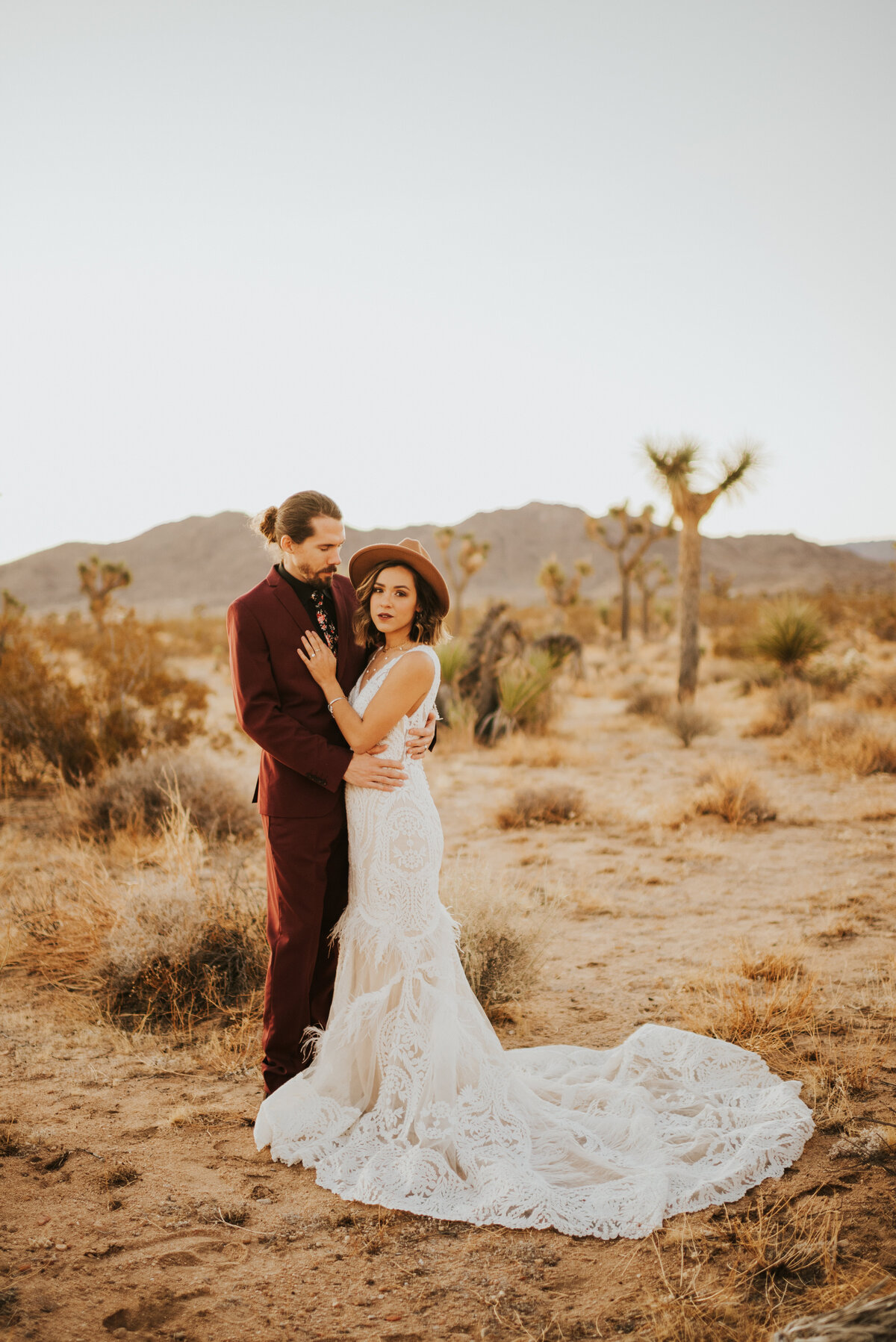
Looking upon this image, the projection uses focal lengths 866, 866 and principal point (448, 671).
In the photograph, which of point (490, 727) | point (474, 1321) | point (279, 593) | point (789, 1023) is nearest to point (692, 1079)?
point (789, 1023)

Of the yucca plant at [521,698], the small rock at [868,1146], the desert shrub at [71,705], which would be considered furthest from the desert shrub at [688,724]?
the small rock at [868,1146]

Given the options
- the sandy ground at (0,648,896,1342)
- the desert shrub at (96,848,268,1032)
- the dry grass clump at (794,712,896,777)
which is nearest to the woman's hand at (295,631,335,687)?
the sandy ground at (0,648,896,1342)

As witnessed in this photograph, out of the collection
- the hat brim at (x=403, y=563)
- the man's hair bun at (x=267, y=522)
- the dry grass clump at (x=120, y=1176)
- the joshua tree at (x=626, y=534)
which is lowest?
the dry grass clump at (x=120, y=1176)

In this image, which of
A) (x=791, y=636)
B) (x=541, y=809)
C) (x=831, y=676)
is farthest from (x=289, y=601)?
(x=831, y=676)

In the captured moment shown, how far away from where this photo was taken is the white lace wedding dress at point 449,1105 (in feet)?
8.82

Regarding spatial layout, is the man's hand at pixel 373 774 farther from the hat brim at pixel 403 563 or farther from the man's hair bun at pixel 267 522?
the man's hair bun at pixel 267 522

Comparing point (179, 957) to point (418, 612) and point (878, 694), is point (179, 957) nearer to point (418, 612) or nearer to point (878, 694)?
point (418, 612)

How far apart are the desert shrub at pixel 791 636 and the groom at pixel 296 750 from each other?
13.0 metres

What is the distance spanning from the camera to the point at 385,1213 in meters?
2.64

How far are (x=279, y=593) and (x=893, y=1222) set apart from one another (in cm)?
275

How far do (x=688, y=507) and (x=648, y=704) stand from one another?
3481 mm

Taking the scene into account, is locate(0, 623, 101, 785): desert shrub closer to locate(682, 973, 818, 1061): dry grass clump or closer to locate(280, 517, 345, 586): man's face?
locate(280, 517, 345, 586): man's face

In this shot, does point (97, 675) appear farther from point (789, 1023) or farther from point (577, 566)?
point (577, 566)

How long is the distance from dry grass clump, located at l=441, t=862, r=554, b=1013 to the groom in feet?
3.71
